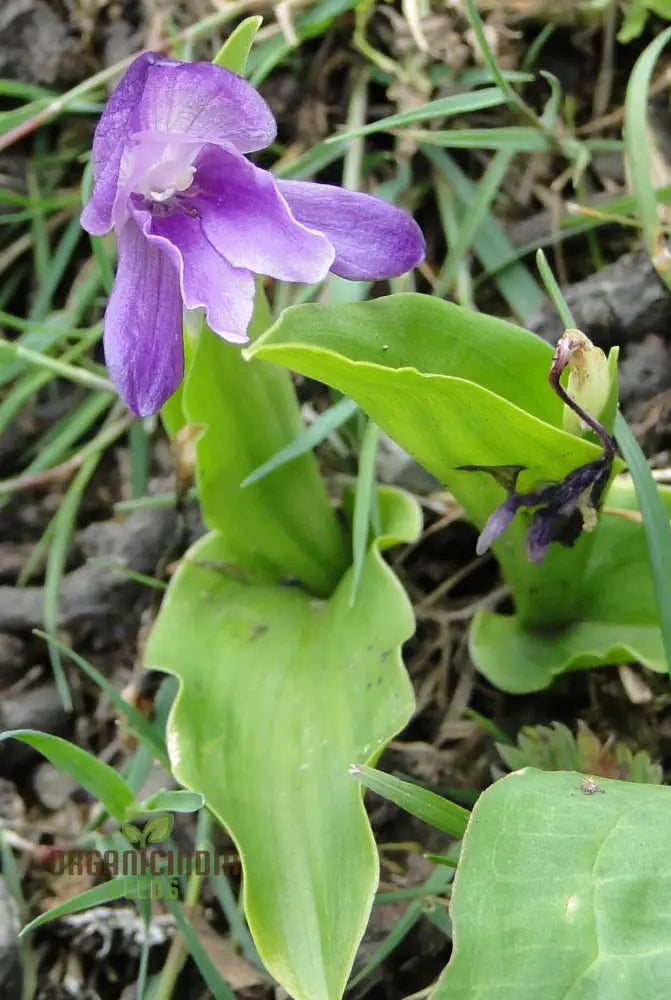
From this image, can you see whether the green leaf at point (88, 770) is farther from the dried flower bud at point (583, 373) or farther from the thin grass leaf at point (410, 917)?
the dried flower bud at point (583, 373)

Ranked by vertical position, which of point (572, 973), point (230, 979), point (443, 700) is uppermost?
point (572, 973)

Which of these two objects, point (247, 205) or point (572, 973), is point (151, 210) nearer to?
point (247, 205)

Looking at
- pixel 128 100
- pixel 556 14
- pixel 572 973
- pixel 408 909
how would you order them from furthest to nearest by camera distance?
1. pixel 556 14
2. pixel 408 909
3. pixel 128 100
4. pixel 572 973

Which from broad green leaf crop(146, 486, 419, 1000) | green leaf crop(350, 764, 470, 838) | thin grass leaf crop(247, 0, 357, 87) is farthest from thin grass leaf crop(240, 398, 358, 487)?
thin grass leaf crop(247, 0, 357, 87)

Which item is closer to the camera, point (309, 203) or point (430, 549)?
point (309, 203)

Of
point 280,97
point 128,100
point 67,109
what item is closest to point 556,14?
point 280,97

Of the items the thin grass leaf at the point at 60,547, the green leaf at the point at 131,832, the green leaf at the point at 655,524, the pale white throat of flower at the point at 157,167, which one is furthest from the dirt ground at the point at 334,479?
the pale white throat of flower at the point at 157,167
